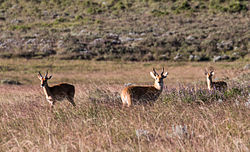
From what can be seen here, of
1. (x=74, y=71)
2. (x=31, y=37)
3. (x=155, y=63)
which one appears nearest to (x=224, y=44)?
(x=155, y=63)

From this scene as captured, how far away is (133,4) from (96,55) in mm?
29371

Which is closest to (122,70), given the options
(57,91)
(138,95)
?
(57,91)

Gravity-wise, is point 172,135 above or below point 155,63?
above

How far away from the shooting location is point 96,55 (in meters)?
32.6

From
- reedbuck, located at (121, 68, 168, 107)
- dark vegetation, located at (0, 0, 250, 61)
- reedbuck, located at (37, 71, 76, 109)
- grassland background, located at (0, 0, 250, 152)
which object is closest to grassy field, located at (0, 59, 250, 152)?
grassland background, located at (0, 0, 250, 152)

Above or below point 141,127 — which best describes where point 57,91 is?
below

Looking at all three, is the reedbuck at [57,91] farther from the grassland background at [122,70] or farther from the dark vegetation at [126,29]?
the dark vegetation at [126,29]

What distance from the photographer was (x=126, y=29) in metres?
42.8

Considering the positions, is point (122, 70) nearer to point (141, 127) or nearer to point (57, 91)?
point (57, 91)

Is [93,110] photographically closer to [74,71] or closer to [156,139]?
[156,139]

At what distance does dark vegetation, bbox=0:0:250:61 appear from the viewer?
32.9 m

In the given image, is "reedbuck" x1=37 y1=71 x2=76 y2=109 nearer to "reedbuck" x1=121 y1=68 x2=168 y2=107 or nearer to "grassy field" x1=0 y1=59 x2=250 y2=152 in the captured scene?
"grassy field" x1=0 y1=59 x2=250 y2=152

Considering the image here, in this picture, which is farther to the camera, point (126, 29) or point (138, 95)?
point (126, 29)

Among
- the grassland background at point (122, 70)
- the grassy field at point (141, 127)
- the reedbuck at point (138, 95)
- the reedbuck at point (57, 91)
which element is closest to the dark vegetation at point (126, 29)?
the grassland background at point (122, 70)
